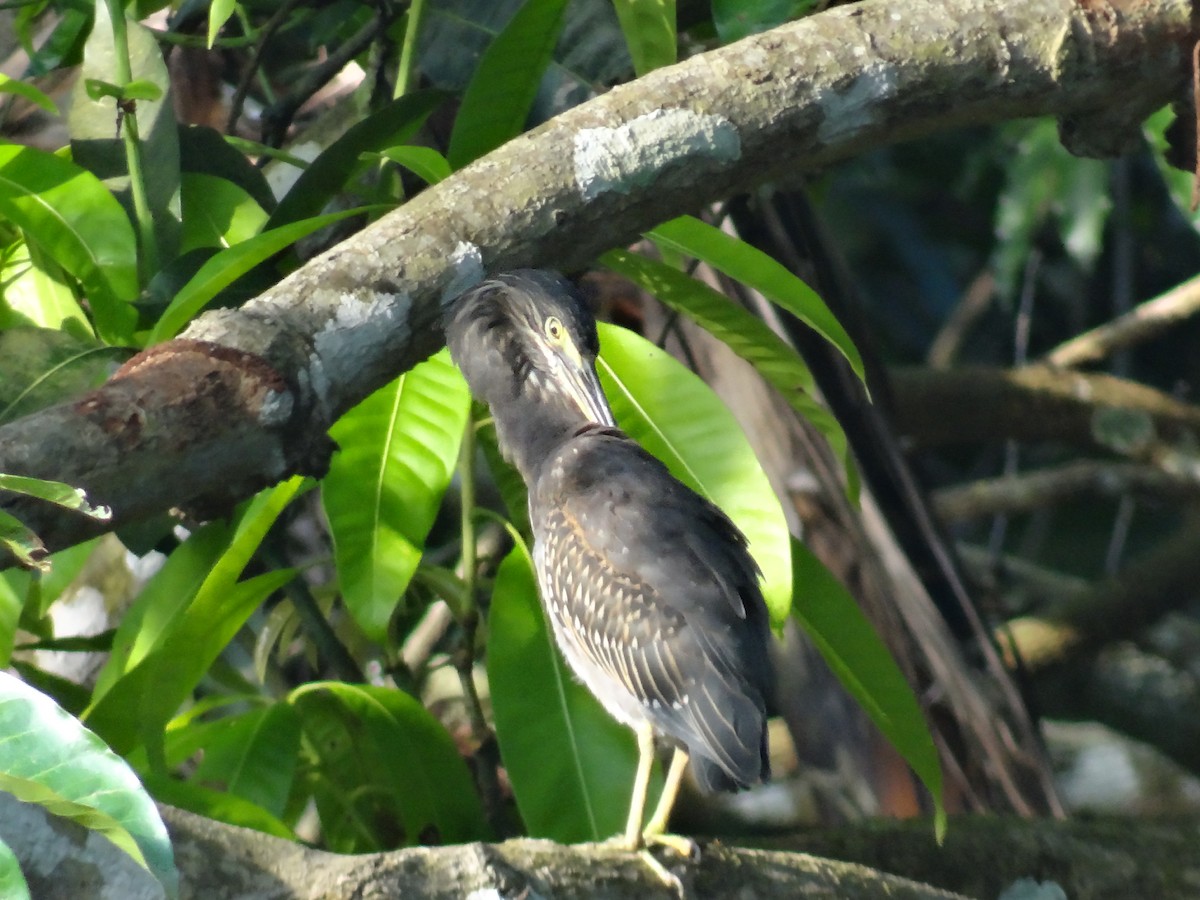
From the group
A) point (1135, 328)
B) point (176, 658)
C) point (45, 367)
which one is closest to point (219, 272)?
point (45, 367)

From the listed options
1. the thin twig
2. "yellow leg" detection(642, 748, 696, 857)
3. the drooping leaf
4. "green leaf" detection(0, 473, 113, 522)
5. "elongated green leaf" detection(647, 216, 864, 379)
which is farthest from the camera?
the thin twig

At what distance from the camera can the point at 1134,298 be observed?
5.90 metres

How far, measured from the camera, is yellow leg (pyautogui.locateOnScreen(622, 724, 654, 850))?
1.68 m

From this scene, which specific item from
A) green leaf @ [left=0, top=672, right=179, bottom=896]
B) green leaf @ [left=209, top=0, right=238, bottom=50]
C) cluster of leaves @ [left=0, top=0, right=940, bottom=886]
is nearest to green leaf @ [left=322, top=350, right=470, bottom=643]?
cluster of leaves @ [left=0, top=0, right=940, bottom=886]

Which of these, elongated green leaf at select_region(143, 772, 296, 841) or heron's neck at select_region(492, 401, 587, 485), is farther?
heron's neck at select_region(492, 401, 587, 485)

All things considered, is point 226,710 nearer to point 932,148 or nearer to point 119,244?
point 119,244

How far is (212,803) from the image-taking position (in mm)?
1782

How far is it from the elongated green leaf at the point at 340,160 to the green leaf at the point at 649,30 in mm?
330

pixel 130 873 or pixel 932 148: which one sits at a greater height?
pixel 130 873

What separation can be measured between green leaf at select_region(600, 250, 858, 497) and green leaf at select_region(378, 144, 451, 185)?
0.29 m

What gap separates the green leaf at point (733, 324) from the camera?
2012 mm

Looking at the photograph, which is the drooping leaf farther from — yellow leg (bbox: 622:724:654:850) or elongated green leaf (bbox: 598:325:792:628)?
yellow leg (bbox: 622:724:654:850)

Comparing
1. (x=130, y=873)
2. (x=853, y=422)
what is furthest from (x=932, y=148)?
(x=130, y=873)

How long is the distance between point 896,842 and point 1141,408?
2.43 metres
